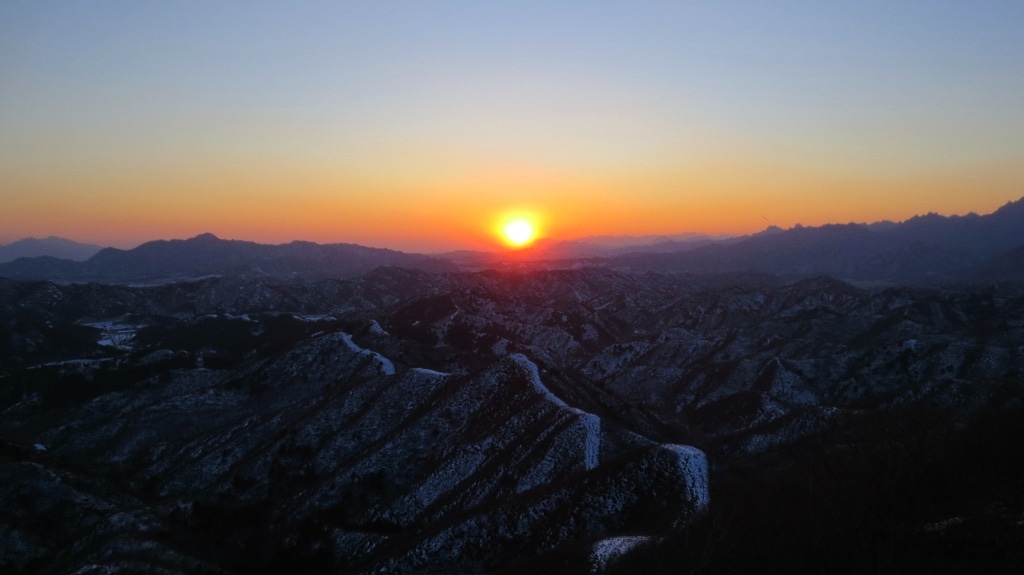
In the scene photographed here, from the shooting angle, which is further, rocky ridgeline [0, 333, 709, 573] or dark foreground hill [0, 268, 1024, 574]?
rocky ridgeline [0, 333, 709, 573]

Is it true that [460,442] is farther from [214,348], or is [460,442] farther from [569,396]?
[214,348]

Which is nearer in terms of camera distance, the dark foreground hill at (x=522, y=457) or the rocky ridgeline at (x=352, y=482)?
the dark foreground hill at (x=522, y=457)

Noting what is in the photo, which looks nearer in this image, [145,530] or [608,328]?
[145,530]

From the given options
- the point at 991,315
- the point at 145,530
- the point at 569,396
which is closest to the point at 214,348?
the point at 145,530
